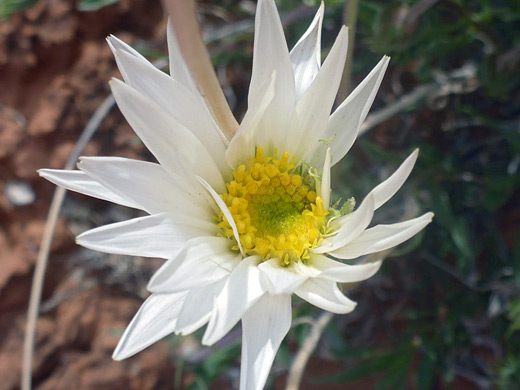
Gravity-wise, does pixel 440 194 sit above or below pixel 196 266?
below

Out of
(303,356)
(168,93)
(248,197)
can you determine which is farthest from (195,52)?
(303,356)

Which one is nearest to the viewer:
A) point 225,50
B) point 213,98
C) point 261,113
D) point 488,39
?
point 213,98

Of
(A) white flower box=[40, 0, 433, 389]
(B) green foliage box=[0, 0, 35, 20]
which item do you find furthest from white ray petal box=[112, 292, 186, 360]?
(B) green foliage box=[0, 0, 35, 20]

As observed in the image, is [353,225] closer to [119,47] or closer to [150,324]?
[150,324]

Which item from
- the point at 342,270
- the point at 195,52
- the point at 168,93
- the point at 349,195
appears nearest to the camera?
the point at 195,52

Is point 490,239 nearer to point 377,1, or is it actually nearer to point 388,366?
point 388,366

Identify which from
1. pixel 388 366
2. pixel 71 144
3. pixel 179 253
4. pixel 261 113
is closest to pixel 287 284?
pixel 179 253

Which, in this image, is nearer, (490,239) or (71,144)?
(490,239)
